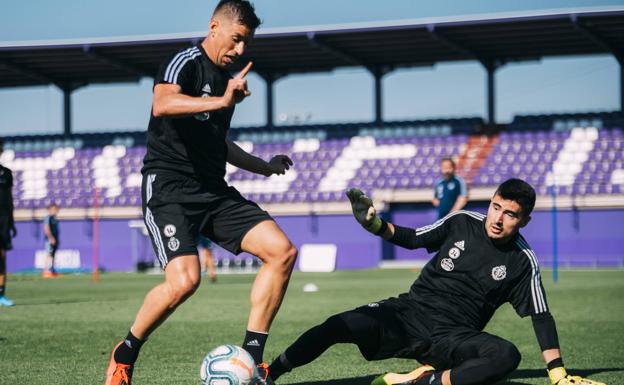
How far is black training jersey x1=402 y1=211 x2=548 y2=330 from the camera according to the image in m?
5.81

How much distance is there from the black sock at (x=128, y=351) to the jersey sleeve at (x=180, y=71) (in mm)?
1406

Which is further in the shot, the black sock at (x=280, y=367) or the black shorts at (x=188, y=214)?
the black sock at (x=280, y=367)

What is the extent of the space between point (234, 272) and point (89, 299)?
14701 millimetres

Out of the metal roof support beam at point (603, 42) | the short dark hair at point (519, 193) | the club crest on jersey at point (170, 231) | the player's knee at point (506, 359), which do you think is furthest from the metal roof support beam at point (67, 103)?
the player's knee at point (506, 359)

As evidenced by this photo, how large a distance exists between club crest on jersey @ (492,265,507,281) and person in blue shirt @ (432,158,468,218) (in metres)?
11.8

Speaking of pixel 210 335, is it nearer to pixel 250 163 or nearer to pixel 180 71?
pixel 250 163

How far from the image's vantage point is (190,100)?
16.9 feet

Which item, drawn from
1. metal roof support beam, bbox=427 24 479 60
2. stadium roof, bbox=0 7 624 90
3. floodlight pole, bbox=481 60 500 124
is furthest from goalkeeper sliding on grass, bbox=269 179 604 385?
floodlight pole, bbox=481 60 500 124

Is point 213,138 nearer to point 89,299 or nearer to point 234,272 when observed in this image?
point 89,299

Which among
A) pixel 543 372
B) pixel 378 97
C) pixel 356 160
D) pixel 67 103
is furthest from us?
pixel 67 103

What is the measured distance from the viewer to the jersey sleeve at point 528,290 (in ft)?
18.8

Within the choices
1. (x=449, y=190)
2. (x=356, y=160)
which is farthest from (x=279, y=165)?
(x=356, y=160)

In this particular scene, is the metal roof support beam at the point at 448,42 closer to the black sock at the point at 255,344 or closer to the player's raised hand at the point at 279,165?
the player's raised hand at the point at 279,165

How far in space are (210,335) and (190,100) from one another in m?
4.55
